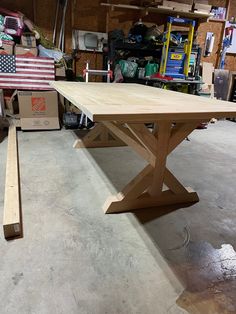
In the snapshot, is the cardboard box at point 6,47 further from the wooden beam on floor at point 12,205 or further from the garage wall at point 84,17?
the wooden beam on floor at point 12,205

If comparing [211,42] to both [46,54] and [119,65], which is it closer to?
[119,65]

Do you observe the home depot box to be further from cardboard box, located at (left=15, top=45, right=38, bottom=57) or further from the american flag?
cardboard box, located at (left=15, top=45, right=38, bottom=57)

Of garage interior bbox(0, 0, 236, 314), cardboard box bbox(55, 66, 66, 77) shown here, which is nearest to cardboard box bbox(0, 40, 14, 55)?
garage interior bbox(0, 0, 236, 314)

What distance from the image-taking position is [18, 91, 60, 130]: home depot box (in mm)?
3653

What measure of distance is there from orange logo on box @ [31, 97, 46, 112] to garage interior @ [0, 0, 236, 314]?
16 mm

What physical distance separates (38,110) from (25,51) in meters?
0.86

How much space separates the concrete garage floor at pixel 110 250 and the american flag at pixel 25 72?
1701 mm

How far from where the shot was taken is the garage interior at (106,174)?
1240mm

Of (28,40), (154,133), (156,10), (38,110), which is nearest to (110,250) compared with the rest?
(154,133)

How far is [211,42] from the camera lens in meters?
5.30

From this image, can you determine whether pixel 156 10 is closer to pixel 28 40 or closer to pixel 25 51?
pixel 28 40

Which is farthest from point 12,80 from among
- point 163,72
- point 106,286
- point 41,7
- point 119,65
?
point 106,286

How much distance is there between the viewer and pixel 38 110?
3738mm

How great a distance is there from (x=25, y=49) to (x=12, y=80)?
486mm
